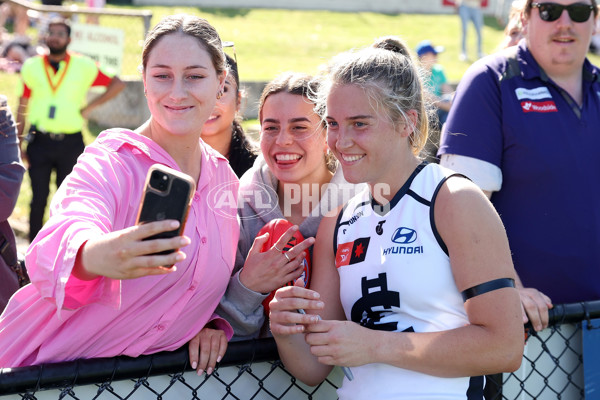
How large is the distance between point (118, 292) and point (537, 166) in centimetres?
190

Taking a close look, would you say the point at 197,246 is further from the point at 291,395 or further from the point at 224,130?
the point at 224,130

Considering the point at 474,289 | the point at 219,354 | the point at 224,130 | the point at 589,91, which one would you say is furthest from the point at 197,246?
the point at 589,91

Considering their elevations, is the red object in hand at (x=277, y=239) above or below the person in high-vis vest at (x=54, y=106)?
above

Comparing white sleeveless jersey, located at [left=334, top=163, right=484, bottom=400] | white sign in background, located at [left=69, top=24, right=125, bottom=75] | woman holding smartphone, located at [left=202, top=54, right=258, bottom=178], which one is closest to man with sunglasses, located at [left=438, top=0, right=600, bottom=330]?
white sleeveless jersey, located at [left=334, top=163, right=484, bottom=400]

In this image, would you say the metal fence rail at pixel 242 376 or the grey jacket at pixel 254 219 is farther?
the grey jacket at pixel 254 219

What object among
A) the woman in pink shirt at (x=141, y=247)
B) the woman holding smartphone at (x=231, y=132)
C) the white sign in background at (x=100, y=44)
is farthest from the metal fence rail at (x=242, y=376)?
the white sign in background at (x=100, y=44)

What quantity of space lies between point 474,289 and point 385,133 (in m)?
0.58

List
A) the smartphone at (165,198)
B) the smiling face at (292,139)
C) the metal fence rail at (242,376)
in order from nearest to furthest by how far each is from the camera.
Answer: the smartphone at (165,198), the metal fence rail at (242,376), the smiling face at (292,139)

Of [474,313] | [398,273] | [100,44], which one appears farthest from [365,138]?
[100,44]

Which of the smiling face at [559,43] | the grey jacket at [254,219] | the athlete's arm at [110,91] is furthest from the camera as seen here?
the athlete's arm at [110,91]

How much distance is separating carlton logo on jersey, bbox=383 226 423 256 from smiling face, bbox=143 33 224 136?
0.77 m

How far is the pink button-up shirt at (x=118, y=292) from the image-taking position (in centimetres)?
201

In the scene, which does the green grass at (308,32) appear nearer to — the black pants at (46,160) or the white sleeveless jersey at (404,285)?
the black pants at (46,160)

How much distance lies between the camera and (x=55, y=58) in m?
7.79
